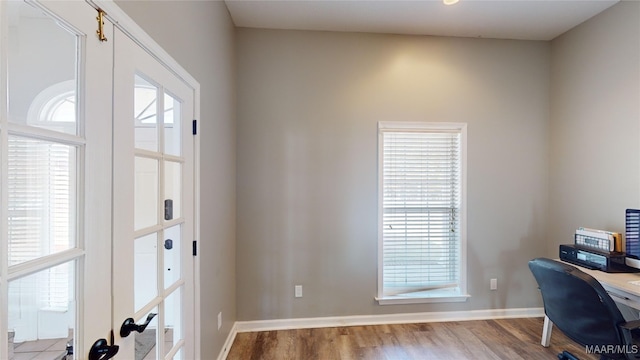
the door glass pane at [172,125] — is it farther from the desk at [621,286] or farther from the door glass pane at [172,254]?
the desk at [621,286]

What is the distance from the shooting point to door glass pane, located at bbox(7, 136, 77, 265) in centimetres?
68

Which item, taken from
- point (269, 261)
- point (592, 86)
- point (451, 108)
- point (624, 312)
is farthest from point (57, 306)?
point (592, 86)

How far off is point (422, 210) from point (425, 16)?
187 cm

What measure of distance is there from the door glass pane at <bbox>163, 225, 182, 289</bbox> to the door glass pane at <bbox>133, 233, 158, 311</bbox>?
0.11 m

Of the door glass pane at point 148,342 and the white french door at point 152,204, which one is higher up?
the white french door at point 152,204

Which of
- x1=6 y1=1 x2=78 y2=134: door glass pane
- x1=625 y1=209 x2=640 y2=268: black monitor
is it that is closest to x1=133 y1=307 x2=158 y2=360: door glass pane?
x1=6 y1=1 x2=78 y2=134: door glass pane

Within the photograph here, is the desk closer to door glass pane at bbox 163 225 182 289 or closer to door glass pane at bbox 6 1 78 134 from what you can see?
door glass pane at bbox 163 225 182 289

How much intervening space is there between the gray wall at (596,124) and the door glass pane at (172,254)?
342cm

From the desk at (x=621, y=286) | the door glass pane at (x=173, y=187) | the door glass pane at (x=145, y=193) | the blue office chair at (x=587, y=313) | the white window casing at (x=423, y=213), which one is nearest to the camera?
the door glass pane at (x=145, y=193)

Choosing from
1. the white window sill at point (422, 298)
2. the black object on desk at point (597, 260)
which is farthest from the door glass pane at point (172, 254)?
the black object on desk at point (597, 260)

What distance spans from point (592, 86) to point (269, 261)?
3480 mm

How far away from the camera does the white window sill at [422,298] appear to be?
9.32 feet

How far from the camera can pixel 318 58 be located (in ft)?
9.21

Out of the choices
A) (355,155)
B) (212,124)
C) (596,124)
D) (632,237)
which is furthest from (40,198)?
(596,124)
